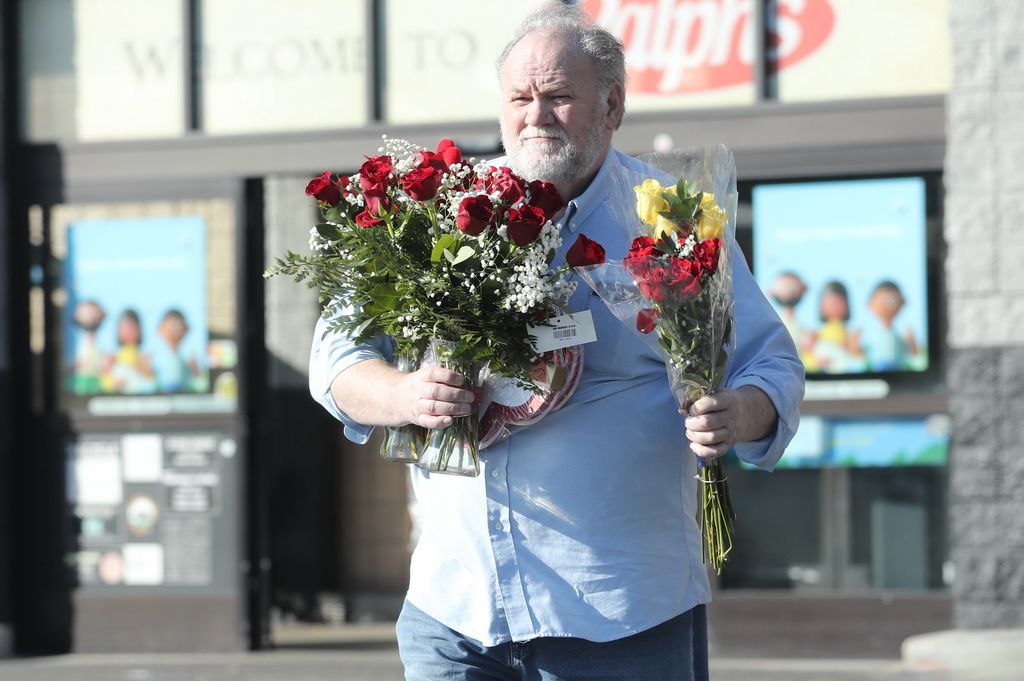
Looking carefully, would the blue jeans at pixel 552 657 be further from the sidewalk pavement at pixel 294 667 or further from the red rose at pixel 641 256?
the sidewalk pavement at pixel 294 667

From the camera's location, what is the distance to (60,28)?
7621 mm

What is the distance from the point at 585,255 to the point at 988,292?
4487 millimetres

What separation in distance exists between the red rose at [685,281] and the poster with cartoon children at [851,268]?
173 inches

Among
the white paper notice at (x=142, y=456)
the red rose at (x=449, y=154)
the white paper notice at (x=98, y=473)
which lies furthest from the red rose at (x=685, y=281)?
the white paper notice at (x=98, y=473)

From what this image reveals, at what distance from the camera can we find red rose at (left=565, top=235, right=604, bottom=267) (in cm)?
251

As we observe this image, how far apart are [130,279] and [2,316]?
70 cm

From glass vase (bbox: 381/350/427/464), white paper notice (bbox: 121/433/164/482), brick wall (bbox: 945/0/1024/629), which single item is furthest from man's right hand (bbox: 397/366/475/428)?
white paper notice (bbox: 121/433/164/482)

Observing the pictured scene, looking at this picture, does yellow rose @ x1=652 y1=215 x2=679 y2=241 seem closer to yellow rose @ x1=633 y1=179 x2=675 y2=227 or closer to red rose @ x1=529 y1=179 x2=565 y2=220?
yellow rose @ x1=633 y1=179 x2=675 y2=227

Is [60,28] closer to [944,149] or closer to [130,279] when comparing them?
[130,279]

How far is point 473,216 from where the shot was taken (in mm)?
2484

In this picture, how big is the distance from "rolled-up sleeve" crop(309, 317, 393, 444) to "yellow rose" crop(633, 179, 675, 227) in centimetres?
58

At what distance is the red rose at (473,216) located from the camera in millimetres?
2480

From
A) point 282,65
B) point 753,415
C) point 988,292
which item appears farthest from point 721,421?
point 282,65

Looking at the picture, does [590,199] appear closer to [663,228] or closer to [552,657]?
[663,228]
